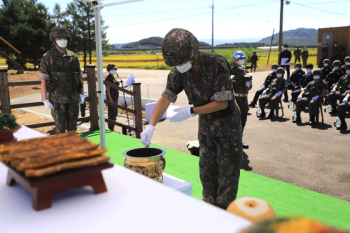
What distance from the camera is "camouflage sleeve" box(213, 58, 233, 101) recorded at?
2.37 meters

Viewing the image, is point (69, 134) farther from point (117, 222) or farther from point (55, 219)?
point (117, 222)

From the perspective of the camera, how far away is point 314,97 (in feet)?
28.0

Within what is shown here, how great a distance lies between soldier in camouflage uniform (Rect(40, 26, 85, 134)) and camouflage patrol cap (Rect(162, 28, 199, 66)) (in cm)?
268

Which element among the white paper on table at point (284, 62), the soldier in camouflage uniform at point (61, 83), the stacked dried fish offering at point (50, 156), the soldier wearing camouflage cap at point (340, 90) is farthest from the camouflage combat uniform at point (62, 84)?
the white paper on table at point (284, 62)

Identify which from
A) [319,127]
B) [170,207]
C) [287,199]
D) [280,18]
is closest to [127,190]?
[170,207]

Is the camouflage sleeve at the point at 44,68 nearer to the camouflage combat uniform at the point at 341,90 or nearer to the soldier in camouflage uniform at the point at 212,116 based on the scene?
the soldier in camouflage uniform at the point at 212,116

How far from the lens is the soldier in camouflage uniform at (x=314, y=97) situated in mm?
8430

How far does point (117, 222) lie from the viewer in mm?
968

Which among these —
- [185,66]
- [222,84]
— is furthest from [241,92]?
[185,66]

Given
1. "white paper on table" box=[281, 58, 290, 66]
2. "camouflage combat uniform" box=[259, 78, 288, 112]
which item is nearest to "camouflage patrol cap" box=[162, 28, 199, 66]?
"camouflage combat uniform" box=[259, 78, 288, 112]

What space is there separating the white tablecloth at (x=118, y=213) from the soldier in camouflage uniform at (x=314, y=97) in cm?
823

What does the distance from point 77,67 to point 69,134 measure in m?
3.54

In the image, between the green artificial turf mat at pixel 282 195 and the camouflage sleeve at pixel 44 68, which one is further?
the camouflage sleeve at pixel 44 68

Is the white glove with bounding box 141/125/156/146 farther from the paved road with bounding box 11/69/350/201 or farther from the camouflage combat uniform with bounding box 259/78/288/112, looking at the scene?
the camouflage combat uniform with bounding box 259/78/288/112
